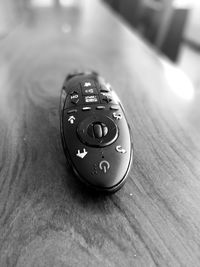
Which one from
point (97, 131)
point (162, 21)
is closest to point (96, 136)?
point (97, 131)

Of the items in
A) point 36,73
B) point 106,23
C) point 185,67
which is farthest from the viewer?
point 185,67

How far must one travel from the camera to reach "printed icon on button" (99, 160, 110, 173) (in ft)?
0.69

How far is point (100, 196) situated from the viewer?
0.73 feet

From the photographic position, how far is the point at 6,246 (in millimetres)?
190

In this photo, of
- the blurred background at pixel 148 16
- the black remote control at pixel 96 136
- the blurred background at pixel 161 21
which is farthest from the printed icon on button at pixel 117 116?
the blurred background at pixel 161 21

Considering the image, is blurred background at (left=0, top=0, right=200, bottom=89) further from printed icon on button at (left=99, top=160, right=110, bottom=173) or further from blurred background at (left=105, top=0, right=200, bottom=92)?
printed icon on button at (left=99, top=160, right=110, bottom=173)

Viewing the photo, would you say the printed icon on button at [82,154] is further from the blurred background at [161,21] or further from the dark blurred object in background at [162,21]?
the dark blurred object in background at [162,21]

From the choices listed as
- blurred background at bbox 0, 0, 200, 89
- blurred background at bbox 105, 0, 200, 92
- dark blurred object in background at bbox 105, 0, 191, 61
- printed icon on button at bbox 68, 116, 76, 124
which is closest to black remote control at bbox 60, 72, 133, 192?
printed icon on button at bbox 68, 116, 76, 124

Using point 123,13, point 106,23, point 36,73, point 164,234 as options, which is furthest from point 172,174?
point 123,13

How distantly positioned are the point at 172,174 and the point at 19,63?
13.9 inches

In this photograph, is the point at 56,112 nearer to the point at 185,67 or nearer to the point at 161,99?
the point at 161,99

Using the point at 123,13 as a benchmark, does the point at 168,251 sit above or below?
below

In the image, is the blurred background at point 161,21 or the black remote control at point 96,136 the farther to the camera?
the blurred background at point 161,21

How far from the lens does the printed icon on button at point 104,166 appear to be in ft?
0.69
